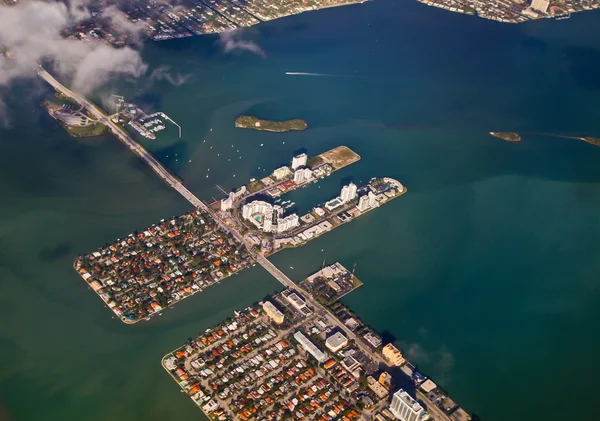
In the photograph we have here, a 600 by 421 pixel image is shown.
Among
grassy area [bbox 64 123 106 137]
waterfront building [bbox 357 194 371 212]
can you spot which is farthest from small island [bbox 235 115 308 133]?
waterfront building [bbox 357 194 371 212]

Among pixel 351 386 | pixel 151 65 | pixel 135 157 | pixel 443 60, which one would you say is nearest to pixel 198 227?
pixel 135 157

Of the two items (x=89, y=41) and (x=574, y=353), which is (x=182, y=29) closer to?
(x=89, y=41)

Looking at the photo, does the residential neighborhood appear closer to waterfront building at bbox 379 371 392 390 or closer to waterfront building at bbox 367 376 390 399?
waterfront building at bbox 367 376 390 399

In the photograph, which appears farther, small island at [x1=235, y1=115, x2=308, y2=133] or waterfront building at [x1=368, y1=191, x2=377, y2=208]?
small island at [x1=235, y1=115, x2=308, y2=133]

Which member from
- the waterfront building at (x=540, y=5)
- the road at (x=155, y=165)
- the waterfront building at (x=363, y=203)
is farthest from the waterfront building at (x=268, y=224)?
the waterfront building at (x=540, y=5)

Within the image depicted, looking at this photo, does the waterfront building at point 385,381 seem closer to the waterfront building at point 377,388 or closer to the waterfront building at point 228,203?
the waterfront building at point 377,388

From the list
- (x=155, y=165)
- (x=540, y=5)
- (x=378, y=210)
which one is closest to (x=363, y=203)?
(x=378, y=210)
